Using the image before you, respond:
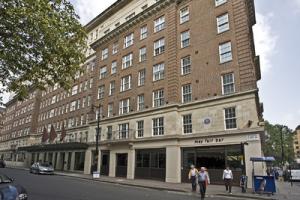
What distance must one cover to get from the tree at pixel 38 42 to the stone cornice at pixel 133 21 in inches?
922

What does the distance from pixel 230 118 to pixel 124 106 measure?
1567 cm

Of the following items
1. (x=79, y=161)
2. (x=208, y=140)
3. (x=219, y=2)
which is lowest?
(x=79, y=161)

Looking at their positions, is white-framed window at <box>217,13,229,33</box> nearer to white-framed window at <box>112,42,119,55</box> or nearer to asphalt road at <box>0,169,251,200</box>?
asphalt road at <box>0,169,251,200</box>

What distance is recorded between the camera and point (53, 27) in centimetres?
1017

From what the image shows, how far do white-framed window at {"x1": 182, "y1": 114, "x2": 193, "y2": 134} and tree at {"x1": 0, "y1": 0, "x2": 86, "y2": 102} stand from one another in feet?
56.4

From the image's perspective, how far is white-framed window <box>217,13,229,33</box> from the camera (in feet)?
87.3

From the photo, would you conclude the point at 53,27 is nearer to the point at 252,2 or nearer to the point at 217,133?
the point at 217,133

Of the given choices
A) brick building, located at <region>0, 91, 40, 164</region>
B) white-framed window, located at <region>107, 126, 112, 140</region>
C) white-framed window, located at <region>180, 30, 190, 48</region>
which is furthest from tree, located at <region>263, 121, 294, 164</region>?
brick building, located at <region>0, 91, 40, 164</region>

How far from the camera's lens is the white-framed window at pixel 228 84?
81.4 ft

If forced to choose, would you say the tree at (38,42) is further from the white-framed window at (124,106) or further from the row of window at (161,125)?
the white-framed window at (124,106)

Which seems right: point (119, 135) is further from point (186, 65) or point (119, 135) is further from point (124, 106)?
point (186, 65)

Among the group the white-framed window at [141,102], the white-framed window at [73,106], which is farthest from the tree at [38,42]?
the white-framed window at [73,106]

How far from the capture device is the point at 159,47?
3272cm

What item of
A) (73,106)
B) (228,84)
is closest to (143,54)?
(228,84)
